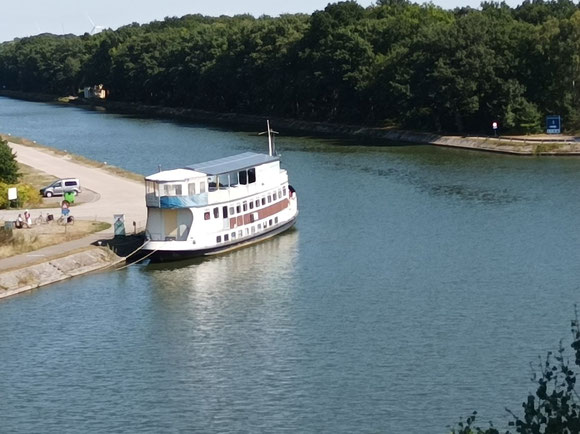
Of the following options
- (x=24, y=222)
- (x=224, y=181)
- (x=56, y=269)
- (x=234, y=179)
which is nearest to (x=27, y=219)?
(x=24, y=222)

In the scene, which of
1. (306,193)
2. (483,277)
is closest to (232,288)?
(483,277)

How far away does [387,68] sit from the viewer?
121 m

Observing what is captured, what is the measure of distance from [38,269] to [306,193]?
94.6ft

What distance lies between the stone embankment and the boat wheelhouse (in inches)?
81.3

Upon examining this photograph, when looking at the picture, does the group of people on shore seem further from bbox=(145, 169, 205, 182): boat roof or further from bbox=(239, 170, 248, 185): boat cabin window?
bbox=(239, 170, 248, 185): boat cabin window

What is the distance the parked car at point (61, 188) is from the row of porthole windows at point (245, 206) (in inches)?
586

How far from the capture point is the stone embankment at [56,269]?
51.1 m

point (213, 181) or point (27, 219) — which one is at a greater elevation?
point (213, 181)

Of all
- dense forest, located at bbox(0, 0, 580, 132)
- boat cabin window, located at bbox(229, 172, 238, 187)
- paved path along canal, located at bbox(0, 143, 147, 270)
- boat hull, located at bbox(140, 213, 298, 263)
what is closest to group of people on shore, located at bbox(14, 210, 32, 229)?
paved path along canal, located at bbox(0, 143, 147, 270)

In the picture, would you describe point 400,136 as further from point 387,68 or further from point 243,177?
point 243,177

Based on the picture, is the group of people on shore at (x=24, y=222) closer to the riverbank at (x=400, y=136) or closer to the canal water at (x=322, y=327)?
the canal water at (x=322, y=327)

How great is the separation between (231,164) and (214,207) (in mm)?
4757

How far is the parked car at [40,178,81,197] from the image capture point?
240ft

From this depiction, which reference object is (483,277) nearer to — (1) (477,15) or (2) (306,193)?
(2) (306,193)
